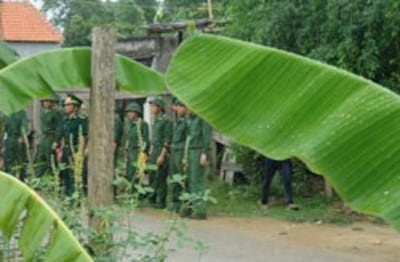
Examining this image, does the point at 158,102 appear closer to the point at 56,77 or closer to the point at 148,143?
the point at 148,143

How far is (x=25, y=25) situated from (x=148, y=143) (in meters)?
19.6

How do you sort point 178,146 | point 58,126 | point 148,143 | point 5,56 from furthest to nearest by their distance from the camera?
point 58,126 → point 148,143 → point 178,146 → point 5,56

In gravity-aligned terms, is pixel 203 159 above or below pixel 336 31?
below

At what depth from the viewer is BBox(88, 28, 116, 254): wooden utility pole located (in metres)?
5.54

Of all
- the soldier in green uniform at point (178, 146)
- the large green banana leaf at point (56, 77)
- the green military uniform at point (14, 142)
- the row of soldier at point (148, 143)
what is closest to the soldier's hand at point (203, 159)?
the row of soldier at point (148, 143)

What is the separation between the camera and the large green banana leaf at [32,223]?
12.5ft

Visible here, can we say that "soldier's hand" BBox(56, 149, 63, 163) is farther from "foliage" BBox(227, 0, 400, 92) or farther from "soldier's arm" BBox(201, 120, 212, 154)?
"foliage" BBox(227, 0, 400, 92)

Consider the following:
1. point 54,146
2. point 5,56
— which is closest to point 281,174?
point 54,146

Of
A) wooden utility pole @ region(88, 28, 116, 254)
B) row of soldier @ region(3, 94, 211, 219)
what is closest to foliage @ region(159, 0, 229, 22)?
A: row of soldier @ region(3, 94, 211, 219)

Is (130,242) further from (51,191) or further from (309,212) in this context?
(309,212)

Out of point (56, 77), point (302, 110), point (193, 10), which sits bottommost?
point (302, 110)

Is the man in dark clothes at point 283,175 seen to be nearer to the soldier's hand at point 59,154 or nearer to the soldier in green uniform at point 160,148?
the soldier in green uniform at point 160,148

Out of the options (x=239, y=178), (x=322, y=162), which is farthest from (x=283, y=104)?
(x=239, y=178)

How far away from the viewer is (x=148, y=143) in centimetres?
1309
